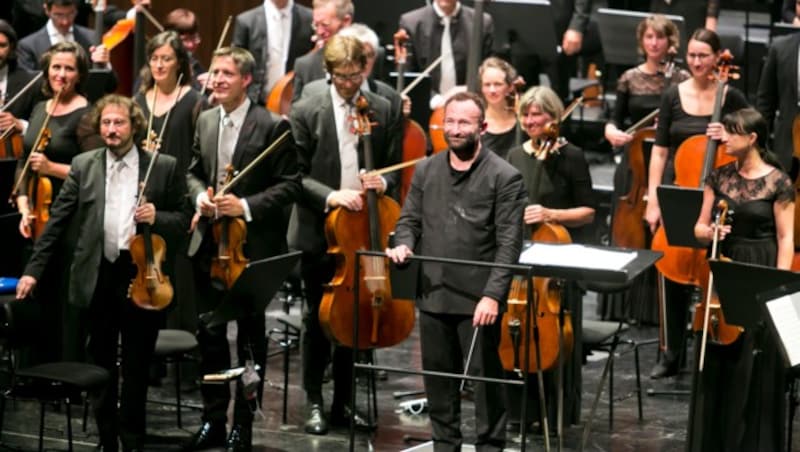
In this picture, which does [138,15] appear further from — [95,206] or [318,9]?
[95,206]

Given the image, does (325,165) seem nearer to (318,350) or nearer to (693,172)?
(318,350)

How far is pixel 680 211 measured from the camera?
24.7ft

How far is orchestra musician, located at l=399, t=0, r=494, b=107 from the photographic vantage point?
9844 mm

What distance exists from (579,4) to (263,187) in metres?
4.26

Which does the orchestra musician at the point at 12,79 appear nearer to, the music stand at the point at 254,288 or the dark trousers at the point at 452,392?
the music stand at the point at 254,288

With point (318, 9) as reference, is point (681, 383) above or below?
below

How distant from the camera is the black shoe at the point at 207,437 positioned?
7.32 meters

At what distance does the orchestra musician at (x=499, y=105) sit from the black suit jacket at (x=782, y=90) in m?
1.69

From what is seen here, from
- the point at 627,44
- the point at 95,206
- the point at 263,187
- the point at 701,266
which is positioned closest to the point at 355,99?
the point at 263,187

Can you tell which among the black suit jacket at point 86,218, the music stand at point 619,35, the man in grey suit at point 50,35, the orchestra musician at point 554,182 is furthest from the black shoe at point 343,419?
the music stand at point 619,35

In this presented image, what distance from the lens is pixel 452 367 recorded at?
21.8 feet

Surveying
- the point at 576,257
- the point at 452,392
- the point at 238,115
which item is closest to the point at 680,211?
the point at 576,257

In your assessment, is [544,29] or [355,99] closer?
[355,99]

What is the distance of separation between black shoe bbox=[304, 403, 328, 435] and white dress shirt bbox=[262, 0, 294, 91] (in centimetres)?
273
